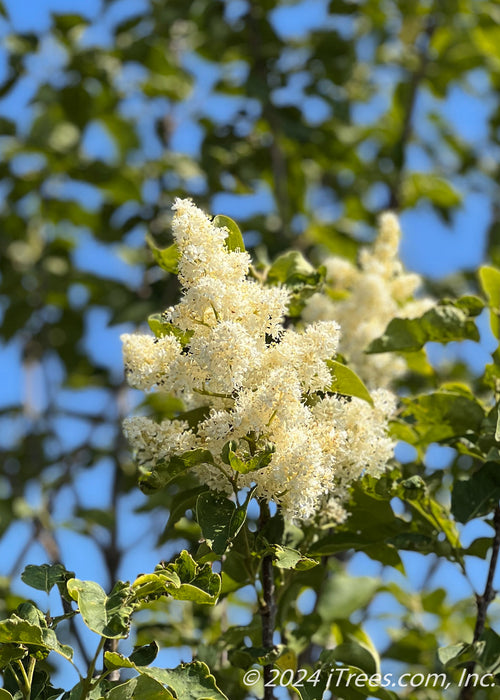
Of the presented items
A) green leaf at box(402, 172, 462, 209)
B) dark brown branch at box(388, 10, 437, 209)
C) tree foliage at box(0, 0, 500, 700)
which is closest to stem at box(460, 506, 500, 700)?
tree foliage at box(0, 0, 500, 700)

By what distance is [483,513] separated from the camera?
2031 mm

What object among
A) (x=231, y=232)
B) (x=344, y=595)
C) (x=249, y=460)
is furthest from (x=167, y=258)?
(x=344, y=595)

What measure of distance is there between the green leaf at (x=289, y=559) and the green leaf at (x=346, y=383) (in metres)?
0.34

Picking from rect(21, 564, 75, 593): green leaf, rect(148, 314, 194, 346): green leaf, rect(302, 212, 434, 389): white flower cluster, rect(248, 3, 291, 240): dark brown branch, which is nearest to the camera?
rect(21, 564, 75, 593): green leaf

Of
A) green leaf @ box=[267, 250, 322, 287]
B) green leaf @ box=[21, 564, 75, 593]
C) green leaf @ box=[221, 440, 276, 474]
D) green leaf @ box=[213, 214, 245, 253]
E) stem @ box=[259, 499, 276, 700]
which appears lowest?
stem @ box=[259, 499, 276, 700]

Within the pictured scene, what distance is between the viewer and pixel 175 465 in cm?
170

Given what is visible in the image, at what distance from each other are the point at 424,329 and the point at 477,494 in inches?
16.0

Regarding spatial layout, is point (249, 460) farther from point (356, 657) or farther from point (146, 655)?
point (356, 657)

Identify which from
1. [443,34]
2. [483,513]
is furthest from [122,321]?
[443,34]

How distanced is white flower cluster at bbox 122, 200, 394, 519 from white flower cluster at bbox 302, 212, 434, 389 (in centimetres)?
67

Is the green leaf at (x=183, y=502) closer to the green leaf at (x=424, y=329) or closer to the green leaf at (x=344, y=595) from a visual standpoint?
the green leaf at (x=424, y=329)

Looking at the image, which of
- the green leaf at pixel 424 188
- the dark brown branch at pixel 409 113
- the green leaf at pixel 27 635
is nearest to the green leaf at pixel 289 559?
the green leaf at pixel 27 635

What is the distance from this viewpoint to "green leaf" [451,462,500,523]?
2.01m

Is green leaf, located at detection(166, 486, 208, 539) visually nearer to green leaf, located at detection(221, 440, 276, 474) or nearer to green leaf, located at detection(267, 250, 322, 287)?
green leaf, located at detection(221, 440, 276, 474)
